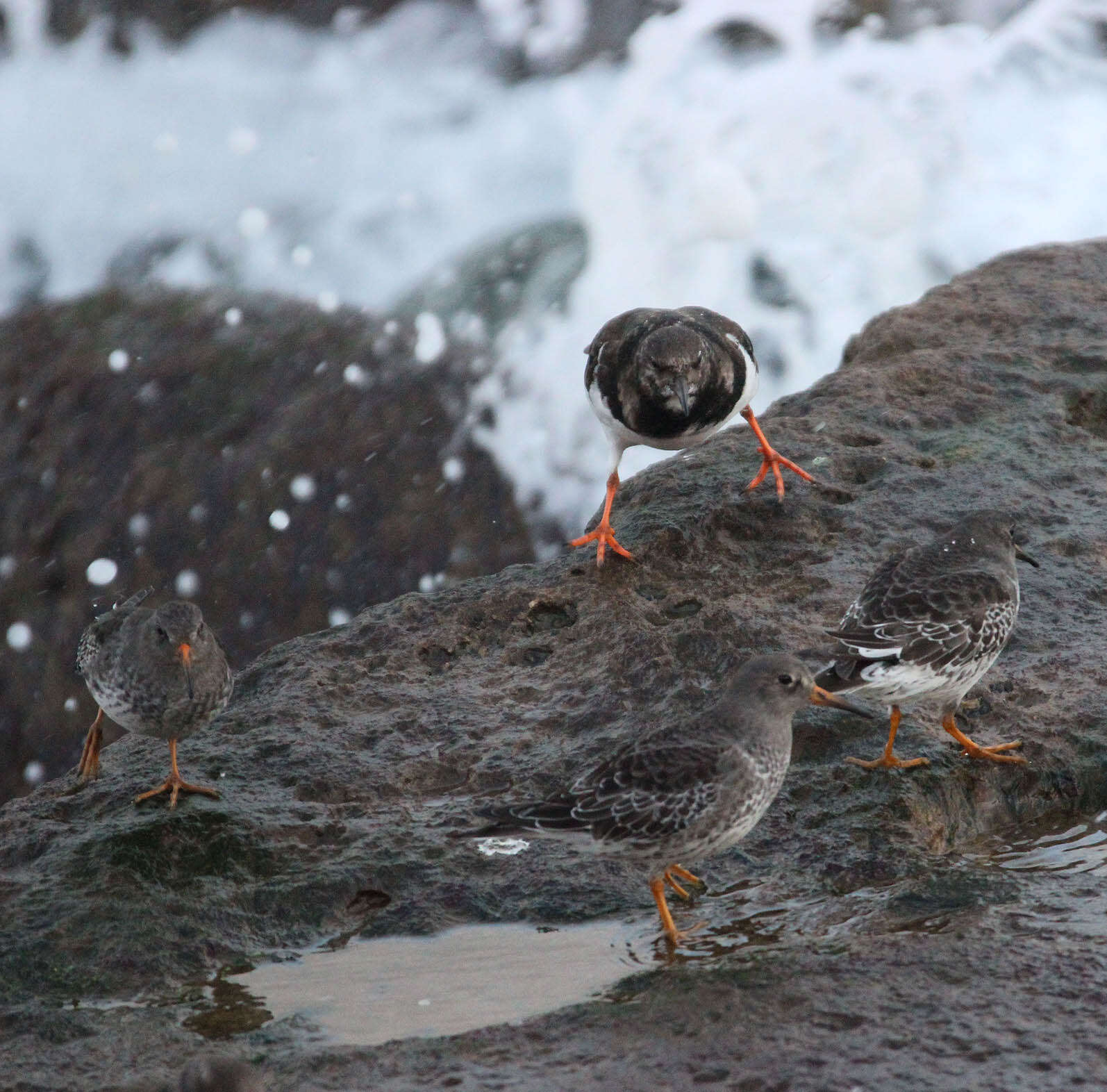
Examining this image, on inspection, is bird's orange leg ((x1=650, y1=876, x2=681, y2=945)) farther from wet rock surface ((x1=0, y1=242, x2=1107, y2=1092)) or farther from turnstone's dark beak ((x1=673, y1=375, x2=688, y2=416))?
turnstone's dark beak ((x1=673, y1=375, x2=688, y2=416))

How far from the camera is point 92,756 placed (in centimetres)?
457

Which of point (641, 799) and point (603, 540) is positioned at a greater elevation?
point (641, 799)

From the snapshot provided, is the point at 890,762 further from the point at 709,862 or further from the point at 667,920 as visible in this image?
the point at 667,920

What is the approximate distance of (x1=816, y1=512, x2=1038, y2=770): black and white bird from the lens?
4017mm

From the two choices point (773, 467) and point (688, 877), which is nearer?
point (688, 877)

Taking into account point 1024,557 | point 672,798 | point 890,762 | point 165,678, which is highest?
point 165,678

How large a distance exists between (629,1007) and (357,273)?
903cm

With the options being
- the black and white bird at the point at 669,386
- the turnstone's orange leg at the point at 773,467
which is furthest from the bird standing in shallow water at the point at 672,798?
the turnstone's orange leg at the point at 773,467

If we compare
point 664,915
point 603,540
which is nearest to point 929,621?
point 664,915

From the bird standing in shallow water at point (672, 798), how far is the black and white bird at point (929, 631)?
1.40 ft

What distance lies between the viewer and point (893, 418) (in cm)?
587

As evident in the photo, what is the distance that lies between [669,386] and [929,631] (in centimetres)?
179

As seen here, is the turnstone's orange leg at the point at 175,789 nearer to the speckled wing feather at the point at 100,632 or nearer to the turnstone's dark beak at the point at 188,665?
the turnstone's dark beak at the point at 188,665

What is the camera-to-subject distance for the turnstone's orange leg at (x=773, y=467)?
5.41 metres
